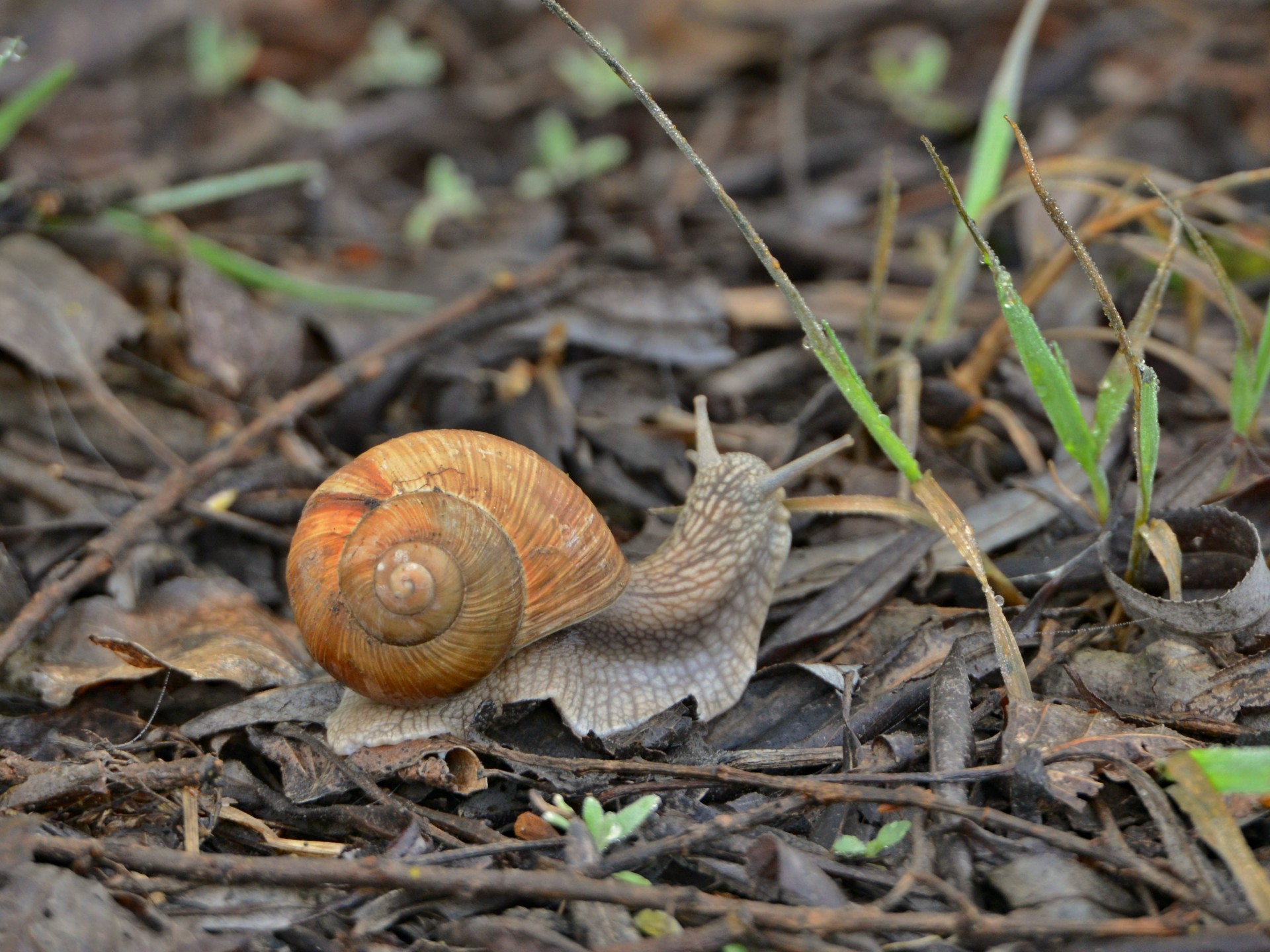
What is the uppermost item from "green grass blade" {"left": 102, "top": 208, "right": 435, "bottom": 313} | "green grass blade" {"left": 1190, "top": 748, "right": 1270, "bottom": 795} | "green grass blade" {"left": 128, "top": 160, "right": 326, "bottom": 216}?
"green grass blade" {"left": 128, "top": 160, "right": 326, "bottom": 216}

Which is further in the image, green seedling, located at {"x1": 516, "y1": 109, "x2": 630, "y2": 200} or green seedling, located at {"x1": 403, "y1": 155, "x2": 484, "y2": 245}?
green seedling, located at {"x1": 516, "y1": 109, "x2": 630, "y2": 200}

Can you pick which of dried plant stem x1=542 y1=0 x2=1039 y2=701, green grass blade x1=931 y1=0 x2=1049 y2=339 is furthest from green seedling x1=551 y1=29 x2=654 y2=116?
dried plant stem x1=542 y1=0 x2=1039 y2=701

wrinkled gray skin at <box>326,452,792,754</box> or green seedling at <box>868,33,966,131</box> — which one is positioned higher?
green seedling at <box>868,33,966,131</box>

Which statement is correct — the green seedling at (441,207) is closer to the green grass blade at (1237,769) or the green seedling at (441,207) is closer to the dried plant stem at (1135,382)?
the dried plant stem at (1135,382)

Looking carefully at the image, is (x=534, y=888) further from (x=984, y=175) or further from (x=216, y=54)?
(x=216, y=54)

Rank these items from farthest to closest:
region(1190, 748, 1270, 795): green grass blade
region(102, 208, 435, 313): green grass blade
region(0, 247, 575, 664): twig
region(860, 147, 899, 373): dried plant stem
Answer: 1. region(102, 208, 435, 313): green grass blade
2. region(860, 147, 899, 373): dried plant stem
3. region(0, 247, 575, 664): twig
4. region(1190, 748, 1270, 795): green grass blade

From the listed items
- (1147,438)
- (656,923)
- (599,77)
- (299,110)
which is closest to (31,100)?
(299,110)

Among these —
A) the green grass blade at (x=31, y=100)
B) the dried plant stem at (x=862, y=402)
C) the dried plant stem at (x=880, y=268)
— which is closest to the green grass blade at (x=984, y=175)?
the dried plant stem at (x=880, y=268)

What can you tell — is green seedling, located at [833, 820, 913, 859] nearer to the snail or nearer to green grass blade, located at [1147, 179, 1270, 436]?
the snail
